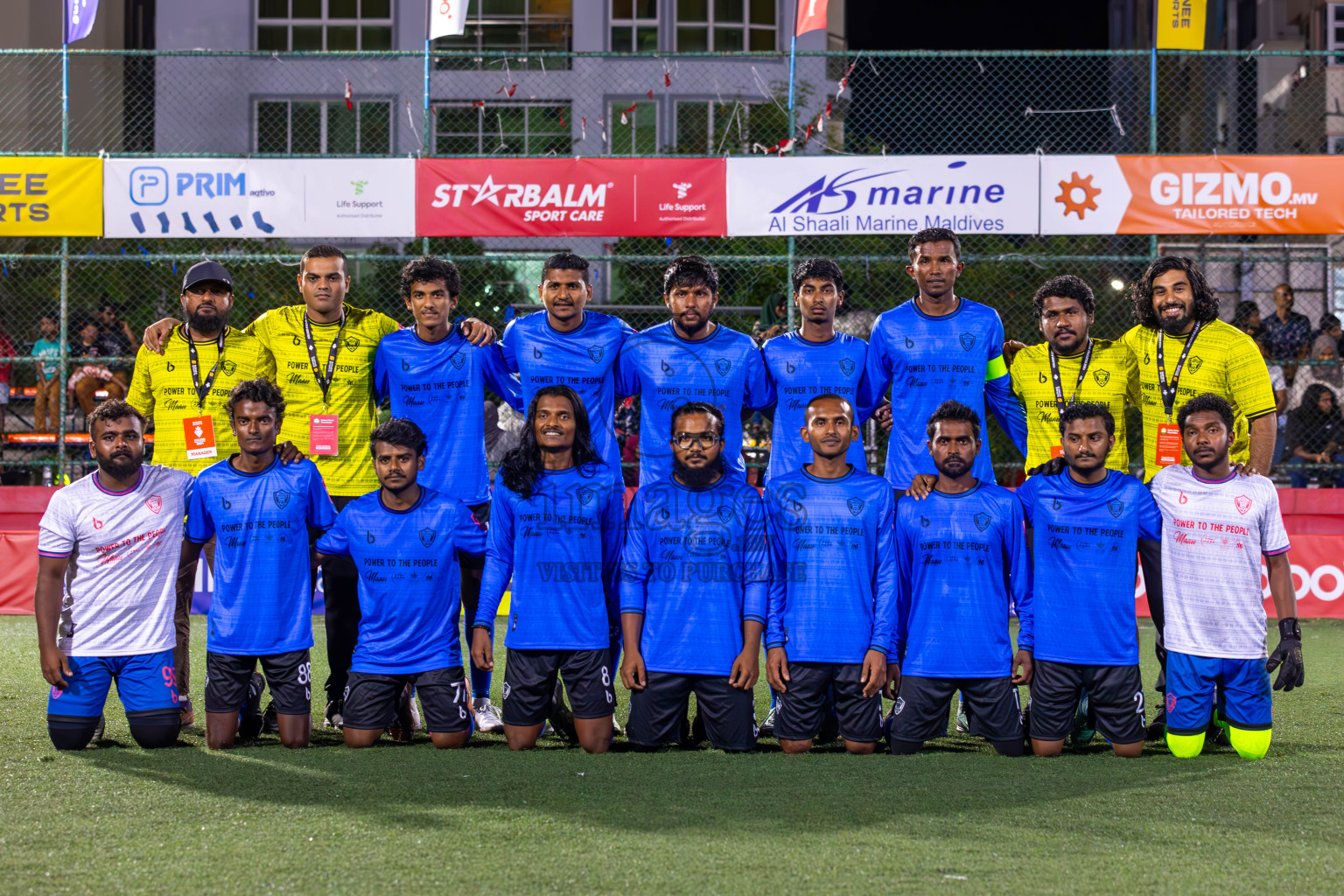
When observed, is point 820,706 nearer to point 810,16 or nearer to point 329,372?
point 329,372

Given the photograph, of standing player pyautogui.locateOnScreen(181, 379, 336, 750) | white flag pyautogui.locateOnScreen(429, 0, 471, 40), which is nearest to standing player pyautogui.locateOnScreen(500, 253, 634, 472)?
standing player pyautogui.locateOnScreen(181, 379, 336, 750)

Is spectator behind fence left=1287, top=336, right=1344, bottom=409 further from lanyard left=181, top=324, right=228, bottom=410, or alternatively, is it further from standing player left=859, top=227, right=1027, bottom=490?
lanyard left=181, top=324, right=228, bottom=410

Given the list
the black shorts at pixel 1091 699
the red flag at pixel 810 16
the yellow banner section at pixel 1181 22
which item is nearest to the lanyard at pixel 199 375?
the black shorts at pixel 1091 699

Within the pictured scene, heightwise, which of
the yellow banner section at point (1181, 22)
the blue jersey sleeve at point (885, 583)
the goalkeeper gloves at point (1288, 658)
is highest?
the yellow banner section at point (1181, 22)

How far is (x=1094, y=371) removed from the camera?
6.21 m

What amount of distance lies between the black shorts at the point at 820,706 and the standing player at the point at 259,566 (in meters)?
2.06

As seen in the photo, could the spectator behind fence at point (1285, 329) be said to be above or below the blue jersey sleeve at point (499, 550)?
above

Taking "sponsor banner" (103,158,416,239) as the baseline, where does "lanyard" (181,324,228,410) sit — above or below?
below

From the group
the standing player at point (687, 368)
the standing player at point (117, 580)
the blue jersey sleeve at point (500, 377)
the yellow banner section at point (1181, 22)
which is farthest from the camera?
the yellow banner section at point (1181, 22)

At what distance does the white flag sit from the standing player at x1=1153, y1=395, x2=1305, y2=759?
8078 millimetres

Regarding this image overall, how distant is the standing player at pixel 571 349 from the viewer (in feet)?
20.0

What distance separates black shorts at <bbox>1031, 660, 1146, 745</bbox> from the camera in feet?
17.8

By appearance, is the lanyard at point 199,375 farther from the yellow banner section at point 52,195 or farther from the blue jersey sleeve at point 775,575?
the yellow banner section at point 52,195

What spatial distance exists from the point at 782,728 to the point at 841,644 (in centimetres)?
43
